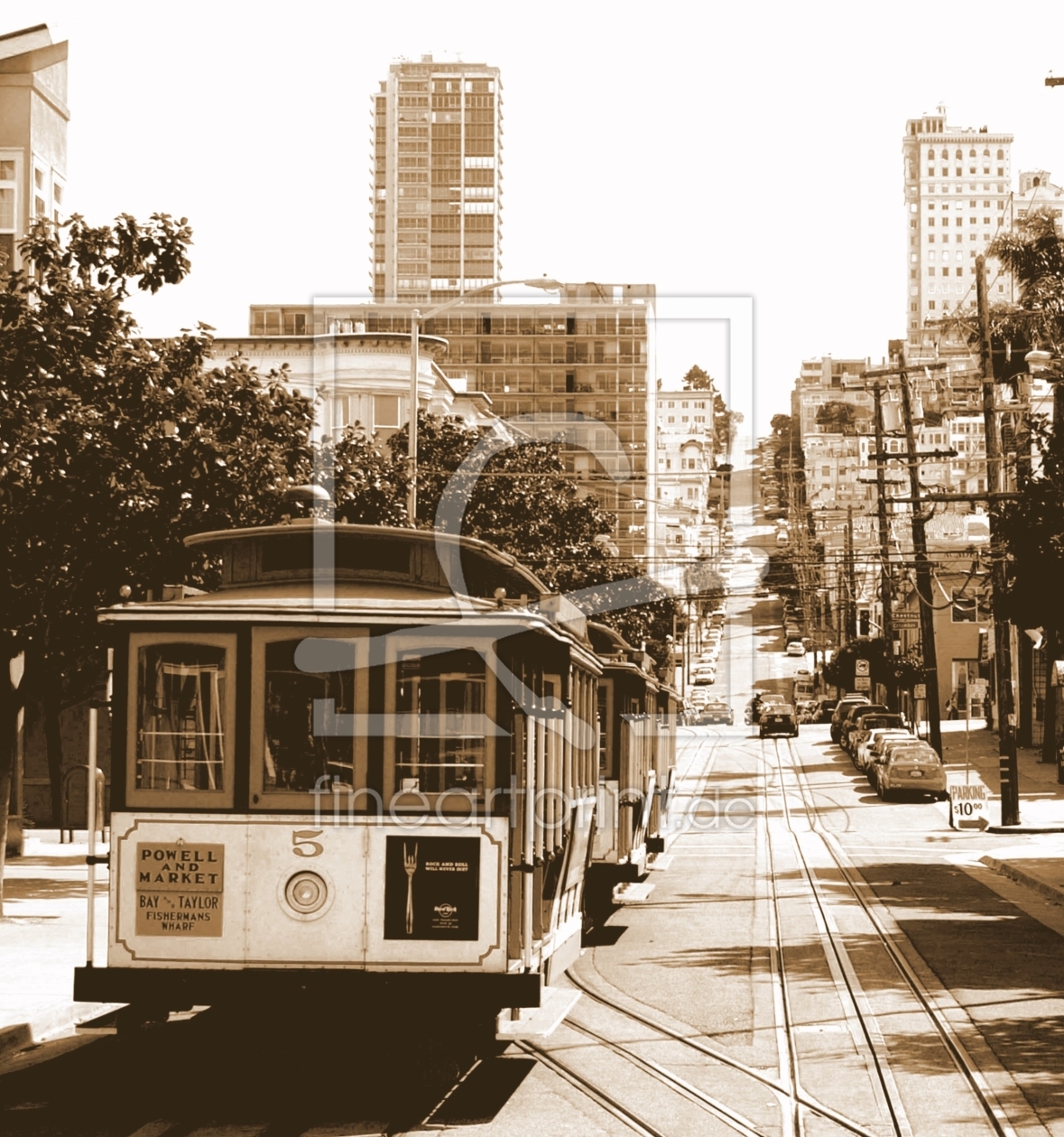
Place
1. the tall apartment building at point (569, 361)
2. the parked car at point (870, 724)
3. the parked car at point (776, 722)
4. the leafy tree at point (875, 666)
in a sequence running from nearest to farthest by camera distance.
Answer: the parked car at point (870, 724)
the leafy tree at point (875, 666)
the parked car at point (776, 722)
the tall apartment building at point (569, 361)

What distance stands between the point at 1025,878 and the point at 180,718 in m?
18.3

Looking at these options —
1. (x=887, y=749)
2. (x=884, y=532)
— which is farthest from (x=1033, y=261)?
(x=884, y=532)

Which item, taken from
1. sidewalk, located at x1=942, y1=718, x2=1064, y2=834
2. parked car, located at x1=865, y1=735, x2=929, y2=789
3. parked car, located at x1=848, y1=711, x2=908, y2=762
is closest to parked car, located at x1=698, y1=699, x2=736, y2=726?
sidewalk, located at x1=942, y1=718, x2=1064, y2=834

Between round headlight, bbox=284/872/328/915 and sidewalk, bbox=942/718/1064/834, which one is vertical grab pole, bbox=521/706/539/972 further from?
sidewalk, bbox=942/718/1064/834

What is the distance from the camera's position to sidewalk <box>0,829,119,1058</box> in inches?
500

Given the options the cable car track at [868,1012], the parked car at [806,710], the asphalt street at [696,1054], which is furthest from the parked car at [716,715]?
the asphalt street at [696,1054]

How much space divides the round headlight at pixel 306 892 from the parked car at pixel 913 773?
34.3 meters

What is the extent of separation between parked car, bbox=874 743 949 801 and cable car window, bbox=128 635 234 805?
34407 mm

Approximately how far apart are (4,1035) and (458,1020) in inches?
137

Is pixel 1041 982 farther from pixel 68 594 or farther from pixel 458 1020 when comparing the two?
pixel 68 594

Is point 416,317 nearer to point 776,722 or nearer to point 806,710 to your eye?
point 776,722

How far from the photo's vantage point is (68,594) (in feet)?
62.1

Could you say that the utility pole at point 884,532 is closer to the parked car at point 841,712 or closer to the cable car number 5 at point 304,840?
the parked car at point 841,712

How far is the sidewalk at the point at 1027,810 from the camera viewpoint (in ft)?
87.0
